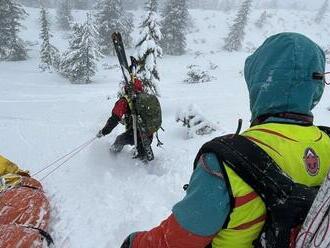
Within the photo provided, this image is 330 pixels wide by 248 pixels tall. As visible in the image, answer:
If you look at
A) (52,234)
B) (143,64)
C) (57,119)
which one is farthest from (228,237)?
(143,64)

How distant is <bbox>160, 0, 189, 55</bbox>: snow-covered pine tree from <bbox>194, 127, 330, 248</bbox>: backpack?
38.5 metres

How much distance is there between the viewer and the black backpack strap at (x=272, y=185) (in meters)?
1.24

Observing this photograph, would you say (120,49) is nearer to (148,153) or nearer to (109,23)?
(148,153)

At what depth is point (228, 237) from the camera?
1394mm

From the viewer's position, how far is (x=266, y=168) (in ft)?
4.12

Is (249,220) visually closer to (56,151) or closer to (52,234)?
(52,234)

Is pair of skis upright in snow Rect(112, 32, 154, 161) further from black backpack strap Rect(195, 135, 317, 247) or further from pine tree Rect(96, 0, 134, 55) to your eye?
pine tree Rect(96, 0, 134, 55)

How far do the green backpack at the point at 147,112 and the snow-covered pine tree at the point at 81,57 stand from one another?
21.1 metres

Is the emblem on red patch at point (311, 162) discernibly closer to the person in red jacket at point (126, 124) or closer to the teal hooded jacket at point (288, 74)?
the teal hooded jacket at point (288, 74)

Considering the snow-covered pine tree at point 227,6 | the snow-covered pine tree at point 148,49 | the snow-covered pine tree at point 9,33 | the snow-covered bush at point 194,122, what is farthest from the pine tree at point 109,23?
the snow-covered pine tree at point 227,6

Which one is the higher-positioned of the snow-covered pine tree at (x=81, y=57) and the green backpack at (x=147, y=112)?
the green backpack at (x=147, y=112)

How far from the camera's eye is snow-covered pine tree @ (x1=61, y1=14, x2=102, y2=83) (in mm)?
26234

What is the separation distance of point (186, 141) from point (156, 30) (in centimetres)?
995

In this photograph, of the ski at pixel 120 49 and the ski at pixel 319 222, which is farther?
the ski at pixel 120 49
